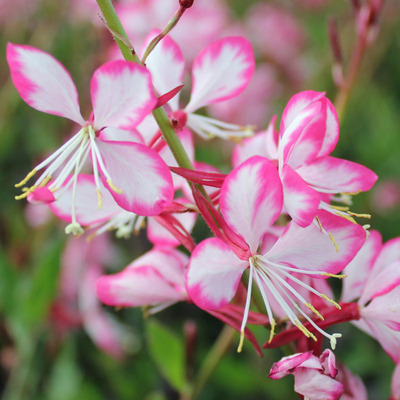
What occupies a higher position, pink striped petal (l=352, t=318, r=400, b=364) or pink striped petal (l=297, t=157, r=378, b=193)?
pink striped petal (l=297, t=157, r=378, b=193)

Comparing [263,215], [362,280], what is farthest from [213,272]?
[362,280]

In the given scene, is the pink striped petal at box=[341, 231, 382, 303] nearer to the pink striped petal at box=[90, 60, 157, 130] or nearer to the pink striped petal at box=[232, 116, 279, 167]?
the pink striped petal at box=[232, 116, 279, 167]

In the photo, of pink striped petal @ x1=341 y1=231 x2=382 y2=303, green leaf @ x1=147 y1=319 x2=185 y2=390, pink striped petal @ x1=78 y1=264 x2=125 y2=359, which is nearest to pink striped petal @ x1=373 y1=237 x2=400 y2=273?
pink striped petal @ x1=341 y1=231 x2=382 y2=303

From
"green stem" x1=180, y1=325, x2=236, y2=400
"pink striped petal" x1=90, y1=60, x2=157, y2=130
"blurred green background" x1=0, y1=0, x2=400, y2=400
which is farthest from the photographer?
"blurred green background" x1=0, y1=0, x2=400, y2=400

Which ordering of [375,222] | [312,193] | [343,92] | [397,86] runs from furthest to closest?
[397,86] → [375,222] → [343,92] → [312,193]

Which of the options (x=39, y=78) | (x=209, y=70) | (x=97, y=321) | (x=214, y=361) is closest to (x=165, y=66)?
(x=209, y=70)

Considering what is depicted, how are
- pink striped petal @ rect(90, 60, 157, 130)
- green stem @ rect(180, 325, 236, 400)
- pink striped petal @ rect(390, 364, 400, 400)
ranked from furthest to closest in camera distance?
green stem @ rect(180, 325, 236, 400) < pink striped petal @ rect(390, 364, 400, 400) < pink striped petal @ rect(90, 60, 157, 130)

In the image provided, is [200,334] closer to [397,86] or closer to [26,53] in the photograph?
[26,53]
